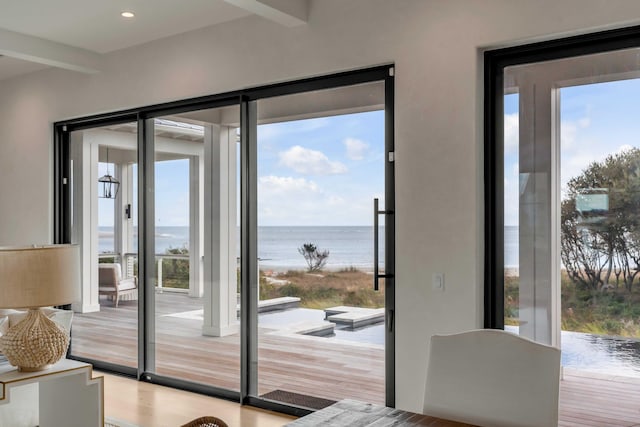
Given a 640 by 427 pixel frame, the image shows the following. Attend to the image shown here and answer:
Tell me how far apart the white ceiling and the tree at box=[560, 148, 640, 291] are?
6.73ft

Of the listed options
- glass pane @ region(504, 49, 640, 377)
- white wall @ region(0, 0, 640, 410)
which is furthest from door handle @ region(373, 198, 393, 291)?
glass pane @ region(504, 49, 640, 377)

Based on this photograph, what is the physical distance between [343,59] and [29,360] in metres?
2.53

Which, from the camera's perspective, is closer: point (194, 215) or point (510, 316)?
point (510, 316)

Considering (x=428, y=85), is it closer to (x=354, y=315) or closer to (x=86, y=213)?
(x=354, y=315)

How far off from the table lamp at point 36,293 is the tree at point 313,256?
1511 millimetres

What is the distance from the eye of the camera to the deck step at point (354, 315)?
3.85 metres

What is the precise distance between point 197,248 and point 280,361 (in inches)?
46.3

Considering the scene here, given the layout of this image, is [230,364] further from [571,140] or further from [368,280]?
[571,140]

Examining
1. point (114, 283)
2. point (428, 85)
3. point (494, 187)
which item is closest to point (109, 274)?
point (114, 283)

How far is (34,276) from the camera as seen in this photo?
3.08m

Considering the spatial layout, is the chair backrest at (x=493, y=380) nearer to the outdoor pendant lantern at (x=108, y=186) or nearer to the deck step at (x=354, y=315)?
the deck step at (x=354, y=315)

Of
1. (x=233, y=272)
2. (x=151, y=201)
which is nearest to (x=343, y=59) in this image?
(x=233, y=272)

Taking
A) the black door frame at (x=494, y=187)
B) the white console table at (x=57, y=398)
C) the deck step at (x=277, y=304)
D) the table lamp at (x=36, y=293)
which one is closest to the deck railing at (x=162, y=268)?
the deck step at (x=277, y=304)

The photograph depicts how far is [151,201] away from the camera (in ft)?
16.8
